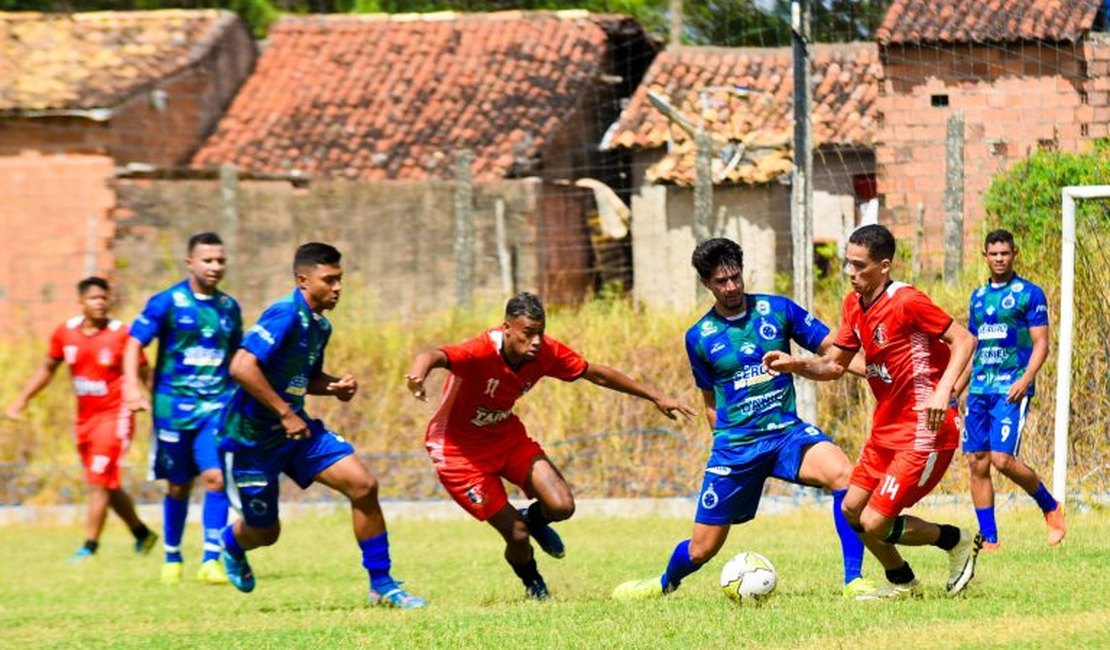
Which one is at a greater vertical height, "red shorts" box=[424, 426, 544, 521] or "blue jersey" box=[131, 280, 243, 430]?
"blue jersey" box=[131, 280, 243, 430]

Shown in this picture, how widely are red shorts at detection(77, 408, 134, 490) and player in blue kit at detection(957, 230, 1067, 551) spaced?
671 centimetres

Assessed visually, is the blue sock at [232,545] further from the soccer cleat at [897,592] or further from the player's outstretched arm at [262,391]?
the soccer cleat at [897,592]

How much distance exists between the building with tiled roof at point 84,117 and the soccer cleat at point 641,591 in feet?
50.6

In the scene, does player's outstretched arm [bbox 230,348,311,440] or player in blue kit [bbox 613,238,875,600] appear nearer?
player in blue kit [bbox 613,238,875,600]

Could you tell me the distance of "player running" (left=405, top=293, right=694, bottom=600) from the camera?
10.3 meters

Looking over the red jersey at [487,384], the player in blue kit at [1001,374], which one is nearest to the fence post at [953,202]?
the player in blue kit at [1001,374]

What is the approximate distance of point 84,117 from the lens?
95.6ft

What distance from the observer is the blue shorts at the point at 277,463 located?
1034cm

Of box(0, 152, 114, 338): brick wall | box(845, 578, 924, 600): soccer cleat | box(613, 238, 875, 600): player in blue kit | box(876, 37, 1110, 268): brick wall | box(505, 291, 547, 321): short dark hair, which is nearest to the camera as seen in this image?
box(845, 578, 924, 600): soccer cleat

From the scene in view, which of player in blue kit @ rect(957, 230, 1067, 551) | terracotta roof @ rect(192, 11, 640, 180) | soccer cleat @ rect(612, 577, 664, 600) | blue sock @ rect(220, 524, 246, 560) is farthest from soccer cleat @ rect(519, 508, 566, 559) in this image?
terracotta roof @ rect(192, 11, 640, 180)

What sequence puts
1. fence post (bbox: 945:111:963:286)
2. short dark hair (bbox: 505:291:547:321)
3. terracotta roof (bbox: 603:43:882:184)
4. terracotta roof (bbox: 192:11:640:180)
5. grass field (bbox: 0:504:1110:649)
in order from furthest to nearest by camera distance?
terracotta roof (bbox: 192:11:640:180) < terracotta roof (bbox: 603:43:882:184) < fence post (bbox: 945:111:963:286) < short dark hair (bbox: 505:291:547:321) < grass field (bbox: 0:504:1110:649)

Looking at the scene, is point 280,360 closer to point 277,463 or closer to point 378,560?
point 277,463

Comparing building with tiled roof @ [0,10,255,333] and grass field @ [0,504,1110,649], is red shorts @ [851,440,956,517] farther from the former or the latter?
building with tiled roof @ [0,10,255,333]

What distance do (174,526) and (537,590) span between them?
3.62 metres
